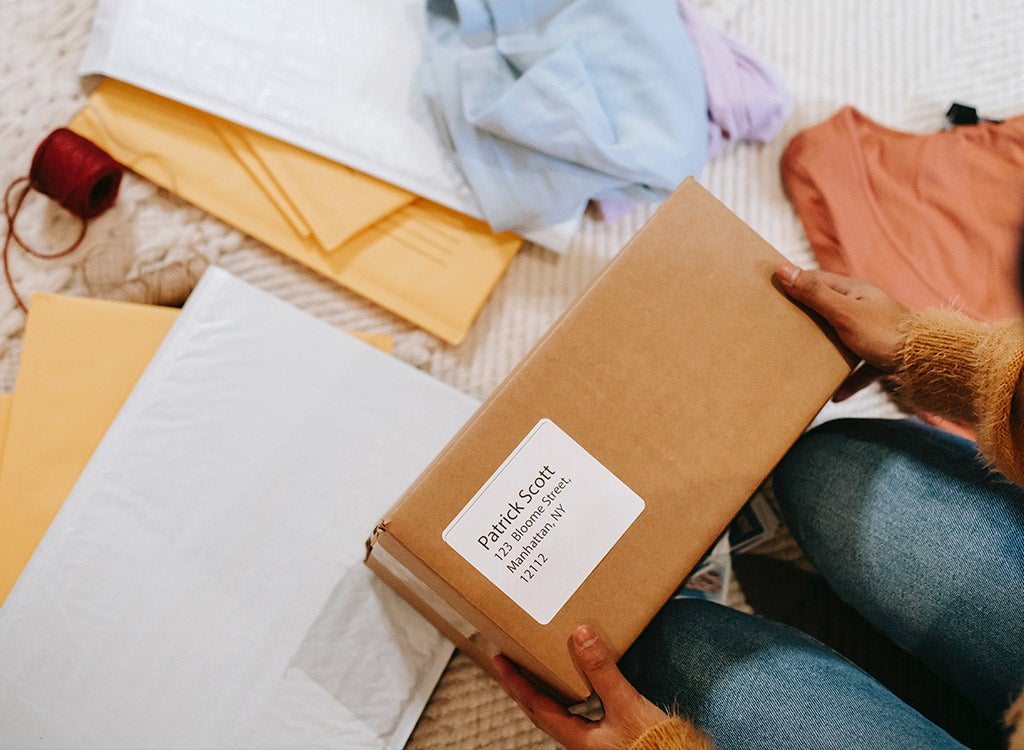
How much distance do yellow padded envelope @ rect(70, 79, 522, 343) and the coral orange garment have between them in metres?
0.38

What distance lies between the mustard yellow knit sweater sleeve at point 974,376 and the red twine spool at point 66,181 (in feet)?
2.47

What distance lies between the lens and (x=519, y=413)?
43 centimetres

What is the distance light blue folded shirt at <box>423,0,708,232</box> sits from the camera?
712 millimetres

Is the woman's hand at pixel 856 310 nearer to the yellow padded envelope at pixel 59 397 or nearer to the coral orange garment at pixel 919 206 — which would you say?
the coral orange garment at pixel 919 206

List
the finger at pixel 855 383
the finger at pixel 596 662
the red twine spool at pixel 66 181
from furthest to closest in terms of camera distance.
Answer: the red twine spool at pixel 66 181 < the finger at pixel 855 383 < the finger at pixel 596 662

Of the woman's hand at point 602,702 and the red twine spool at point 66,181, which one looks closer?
the woman's hand at point 602,702

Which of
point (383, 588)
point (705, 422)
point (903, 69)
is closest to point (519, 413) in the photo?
point (705, 422)

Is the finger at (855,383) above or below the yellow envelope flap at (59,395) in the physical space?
above

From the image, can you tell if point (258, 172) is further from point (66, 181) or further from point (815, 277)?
point (815, 277)

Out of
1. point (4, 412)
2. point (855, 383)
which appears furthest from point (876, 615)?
point (4, 412)

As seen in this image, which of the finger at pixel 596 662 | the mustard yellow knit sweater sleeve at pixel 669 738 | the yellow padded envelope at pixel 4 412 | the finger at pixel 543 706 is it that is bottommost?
the yellow padded envelope at pixel 4 412

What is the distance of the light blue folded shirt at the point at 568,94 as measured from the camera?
712 millimetres

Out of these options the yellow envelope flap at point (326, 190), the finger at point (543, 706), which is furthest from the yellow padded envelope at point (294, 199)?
the finger at point (543, 706)

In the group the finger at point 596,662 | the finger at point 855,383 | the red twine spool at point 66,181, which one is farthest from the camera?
the red twine spool at point 66,181
